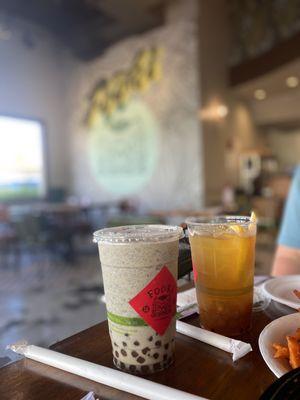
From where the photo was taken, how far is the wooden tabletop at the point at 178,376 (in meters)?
0.49

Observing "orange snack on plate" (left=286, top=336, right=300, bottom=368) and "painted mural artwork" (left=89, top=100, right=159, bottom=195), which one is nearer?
"orange snack on plate" (left=286, top=336, right=300, bottom=368)

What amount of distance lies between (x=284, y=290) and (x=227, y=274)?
0.91ft

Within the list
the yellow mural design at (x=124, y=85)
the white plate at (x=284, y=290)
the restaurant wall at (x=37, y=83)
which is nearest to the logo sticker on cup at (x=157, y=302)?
the white plate at (x=284, y=290)

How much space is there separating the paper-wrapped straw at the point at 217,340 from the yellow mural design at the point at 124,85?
6508mm

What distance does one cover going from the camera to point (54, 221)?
5660mm

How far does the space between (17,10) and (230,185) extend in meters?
5.02

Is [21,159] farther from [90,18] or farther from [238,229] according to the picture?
[238,229]

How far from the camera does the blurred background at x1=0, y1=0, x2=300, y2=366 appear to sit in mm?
5855

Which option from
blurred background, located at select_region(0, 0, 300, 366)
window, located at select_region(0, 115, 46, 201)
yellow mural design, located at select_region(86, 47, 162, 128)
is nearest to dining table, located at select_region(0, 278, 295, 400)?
blurred background, located at select_region(0, 0, 300, 366)

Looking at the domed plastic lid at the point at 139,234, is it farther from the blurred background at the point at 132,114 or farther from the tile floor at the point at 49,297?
the blurred background at the point at 132,114

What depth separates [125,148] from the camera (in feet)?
23.8

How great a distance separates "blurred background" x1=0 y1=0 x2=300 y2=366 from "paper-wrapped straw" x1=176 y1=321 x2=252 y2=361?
4.22 meters

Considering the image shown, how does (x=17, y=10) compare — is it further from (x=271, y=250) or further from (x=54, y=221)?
(x=271, y=250)

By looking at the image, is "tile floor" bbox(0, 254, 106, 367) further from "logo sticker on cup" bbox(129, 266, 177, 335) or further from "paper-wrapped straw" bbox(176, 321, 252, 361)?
"logo sticker on cup" bbox(129, 266, 177, 335)
